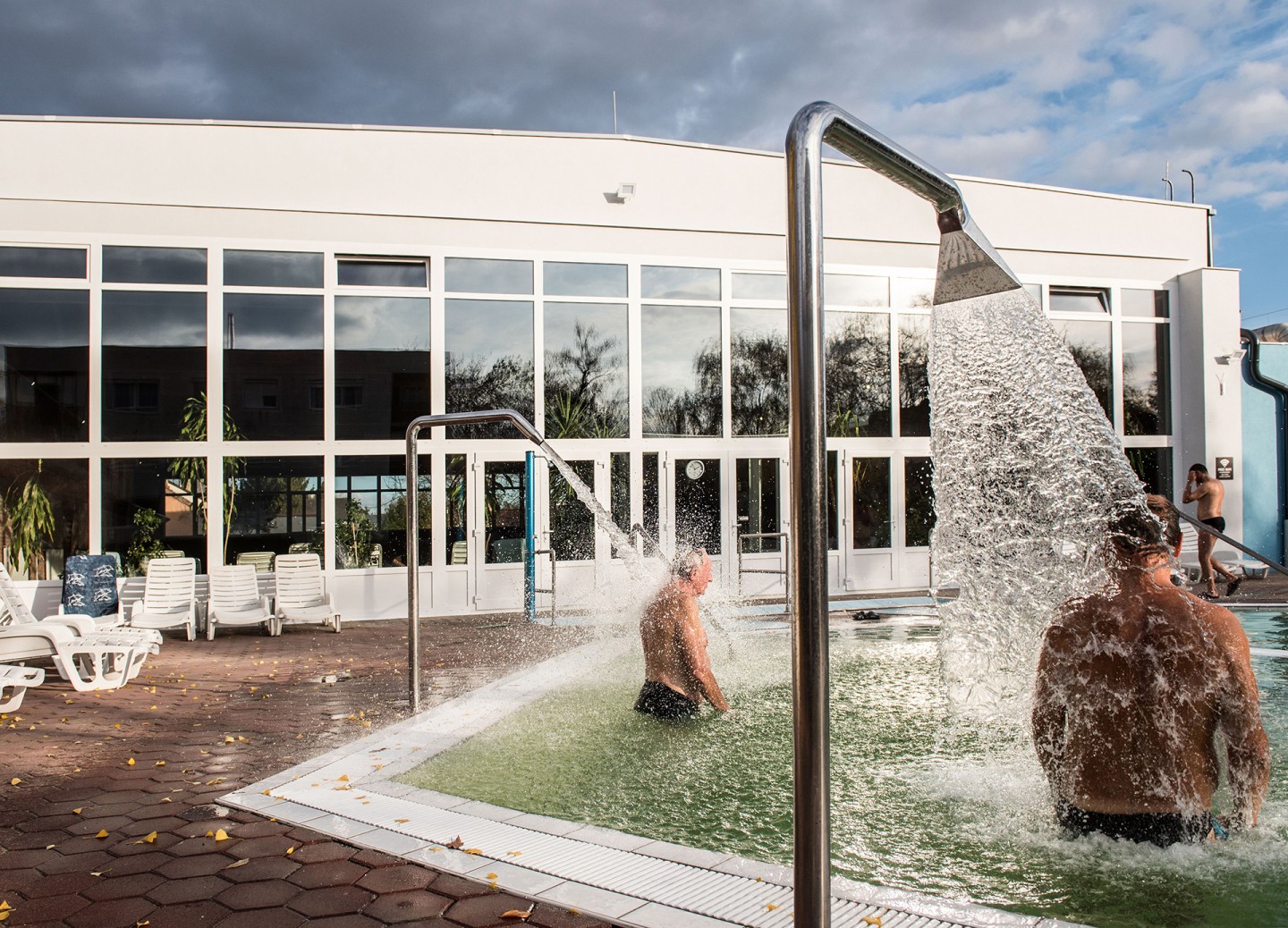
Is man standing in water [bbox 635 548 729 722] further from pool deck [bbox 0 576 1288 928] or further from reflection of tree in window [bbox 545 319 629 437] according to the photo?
reflection of tree in window [bbox 545 319 629 437]

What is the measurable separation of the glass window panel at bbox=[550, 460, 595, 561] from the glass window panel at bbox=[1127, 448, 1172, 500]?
940 cm

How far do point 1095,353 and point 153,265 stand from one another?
14.3 m

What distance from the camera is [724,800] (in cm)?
410

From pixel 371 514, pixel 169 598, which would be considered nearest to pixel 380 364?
pixel 371 514

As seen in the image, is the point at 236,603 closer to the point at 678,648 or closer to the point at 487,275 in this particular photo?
the point at 487,275

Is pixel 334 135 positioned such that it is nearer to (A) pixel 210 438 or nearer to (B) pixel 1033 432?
(A) pixel 210 438

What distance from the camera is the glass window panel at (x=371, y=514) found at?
12211mm

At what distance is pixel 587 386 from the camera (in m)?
13.2

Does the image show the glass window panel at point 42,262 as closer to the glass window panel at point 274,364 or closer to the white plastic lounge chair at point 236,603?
the glass window panel at point 274,364

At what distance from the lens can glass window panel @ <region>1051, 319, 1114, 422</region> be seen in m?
15.3

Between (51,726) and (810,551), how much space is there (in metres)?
6.24

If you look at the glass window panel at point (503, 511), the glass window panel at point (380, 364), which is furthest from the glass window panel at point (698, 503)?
the glass window panel at point (380, 364)

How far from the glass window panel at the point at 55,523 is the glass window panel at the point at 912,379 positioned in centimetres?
1145

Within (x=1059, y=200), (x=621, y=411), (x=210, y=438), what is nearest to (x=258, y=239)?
(x=210, y=438)
